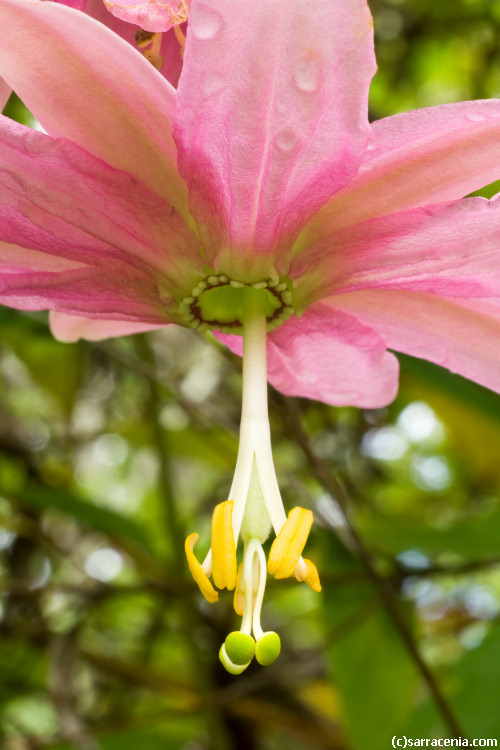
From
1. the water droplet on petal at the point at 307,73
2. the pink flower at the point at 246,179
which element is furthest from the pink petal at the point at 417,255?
the water droplet on petal at the point at 307,73

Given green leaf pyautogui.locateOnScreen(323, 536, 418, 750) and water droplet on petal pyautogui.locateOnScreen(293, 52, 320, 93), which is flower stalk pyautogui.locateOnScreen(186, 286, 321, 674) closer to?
water droplet on petal pyautogui.locateOnScreen(293, 52, 320, 93)

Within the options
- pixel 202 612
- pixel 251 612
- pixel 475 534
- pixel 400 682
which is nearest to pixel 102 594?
pixel 202 612

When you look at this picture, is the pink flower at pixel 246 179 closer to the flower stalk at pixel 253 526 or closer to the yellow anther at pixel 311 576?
the flower stalk at pixel 253 526

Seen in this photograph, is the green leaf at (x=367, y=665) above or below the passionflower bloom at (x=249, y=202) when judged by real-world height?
below

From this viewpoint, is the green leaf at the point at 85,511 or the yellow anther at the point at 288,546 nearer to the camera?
the yellow anther at the point at 288,546
